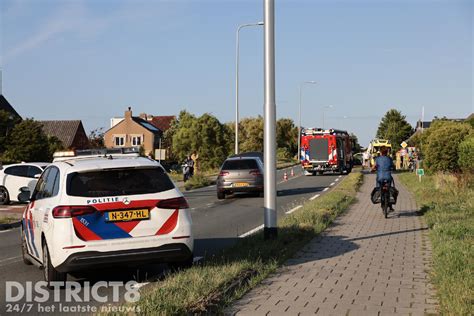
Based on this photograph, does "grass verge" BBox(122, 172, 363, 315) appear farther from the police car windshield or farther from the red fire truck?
the red fire truck

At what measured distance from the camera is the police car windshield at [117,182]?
26.4 ft

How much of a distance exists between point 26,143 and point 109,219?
1679 inches

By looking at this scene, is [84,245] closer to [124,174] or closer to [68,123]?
[124,174]

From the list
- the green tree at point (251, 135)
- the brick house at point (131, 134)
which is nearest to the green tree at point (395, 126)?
the green tree at point (251, 135)

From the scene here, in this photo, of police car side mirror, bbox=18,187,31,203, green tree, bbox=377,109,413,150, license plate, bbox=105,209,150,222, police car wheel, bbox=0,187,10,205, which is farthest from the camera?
green tree, bbox=377,109,413,150

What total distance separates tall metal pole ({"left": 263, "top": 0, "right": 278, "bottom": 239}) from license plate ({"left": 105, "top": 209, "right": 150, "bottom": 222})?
→ 3311 millimetres

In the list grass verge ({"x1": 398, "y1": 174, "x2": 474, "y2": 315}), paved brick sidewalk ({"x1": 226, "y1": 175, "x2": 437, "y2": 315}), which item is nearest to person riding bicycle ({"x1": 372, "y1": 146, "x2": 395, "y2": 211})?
grass verge ({"x1": 398, "y1": 174, "x2": 474, "y2": 315})

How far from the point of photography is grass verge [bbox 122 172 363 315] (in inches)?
245

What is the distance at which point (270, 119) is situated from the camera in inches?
428

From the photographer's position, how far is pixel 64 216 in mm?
7746

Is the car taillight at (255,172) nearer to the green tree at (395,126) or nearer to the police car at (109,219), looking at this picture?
the police car at (109,219)

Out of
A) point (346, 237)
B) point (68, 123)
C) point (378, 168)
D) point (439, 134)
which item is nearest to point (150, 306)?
point (346, 237)

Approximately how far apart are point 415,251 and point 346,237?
181 cm

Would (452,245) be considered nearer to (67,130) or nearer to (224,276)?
(224,276)
